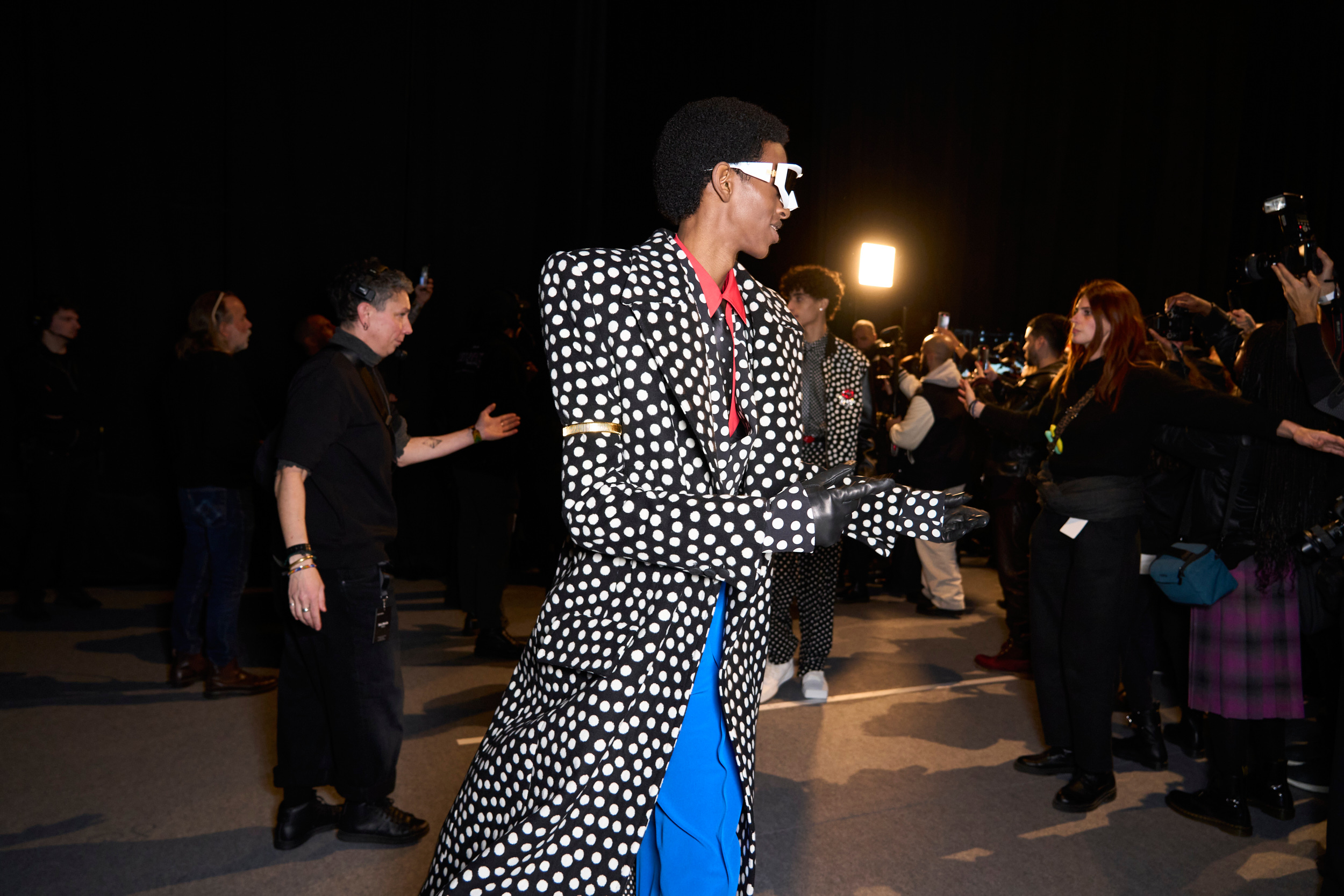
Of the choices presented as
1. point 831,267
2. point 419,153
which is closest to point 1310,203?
point 831,267

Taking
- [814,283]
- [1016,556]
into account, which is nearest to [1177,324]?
[814,283]

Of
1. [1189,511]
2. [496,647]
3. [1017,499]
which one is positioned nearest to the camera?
[1189,511]

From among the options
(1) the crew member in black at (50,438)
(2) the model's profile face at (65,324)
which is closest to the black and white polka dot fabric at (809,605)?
(1) the crew member in black at (50,438)

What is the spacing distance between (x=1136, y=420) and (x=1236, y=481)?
0.38 metres

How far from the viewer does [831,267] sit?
27.8 feet

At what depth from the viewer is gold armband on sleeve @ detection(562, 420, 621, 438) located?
1.12m

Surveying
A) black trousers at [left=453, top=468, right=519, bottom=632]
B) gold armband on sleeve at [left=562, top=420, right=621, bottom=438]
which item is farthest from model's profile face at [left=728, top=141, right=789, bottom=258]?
black trousers at [left=453, top=468, right=519, bottom=632]

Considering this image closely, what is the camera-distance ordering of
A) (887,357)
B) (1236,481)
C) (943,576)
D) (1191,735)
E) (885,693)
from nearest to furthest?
(1236,481) < (1191,735) < (885,693) < (943,576) < (887,357)

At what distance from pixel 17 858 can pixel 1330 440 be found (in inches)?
151

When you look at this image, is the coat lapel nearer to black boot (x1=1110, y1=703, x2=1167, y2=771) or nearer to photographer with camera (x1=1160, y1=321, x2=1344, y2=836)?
photographer with camera (x1=1160, y1=321, x2=1344, y2=836)

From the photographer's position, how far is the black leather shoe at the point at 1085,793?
9.71ft

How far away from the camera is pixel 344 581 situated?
7.95 feet

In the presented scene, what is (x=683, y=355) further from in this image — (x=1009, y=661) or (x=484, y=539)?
(x=1009, y=661)

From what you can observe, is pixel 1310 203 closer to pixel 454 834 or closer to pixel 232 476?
pixel 232 476
